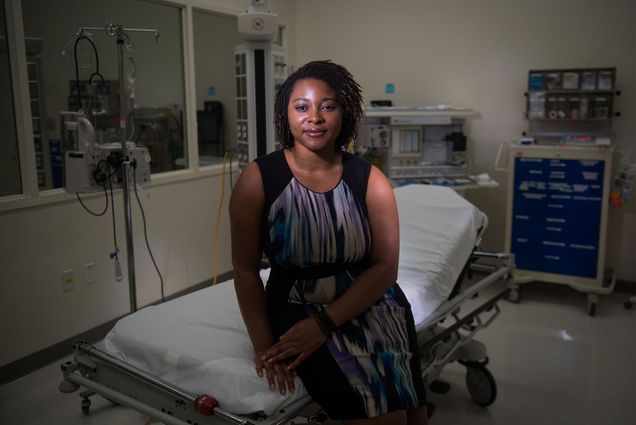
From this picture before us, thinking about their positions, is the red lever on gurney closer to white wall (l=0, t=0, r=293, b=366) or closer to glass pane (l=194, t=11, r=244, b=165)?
white wall (l=0, t=0, r=293, b=366)

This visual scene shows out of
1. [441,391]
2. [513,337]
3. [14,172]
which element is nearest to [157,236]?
[14,172]

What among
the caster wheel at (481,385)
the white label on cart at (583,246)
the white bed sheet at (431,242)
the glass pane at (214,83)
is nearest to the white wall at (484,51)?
the white label on cart at (583,246)

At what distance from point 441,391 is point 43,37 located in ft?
9.13

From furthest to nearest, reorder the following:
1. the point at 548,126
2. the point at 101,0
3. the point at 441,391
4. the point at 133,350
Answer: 1. the point at 548,126
2. the point at 101,0
3. the point at 441,391
4. the point at 133,350

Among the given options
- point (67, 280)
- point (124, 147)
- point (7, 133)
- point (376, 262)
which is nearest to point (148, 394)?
point (376, 262)

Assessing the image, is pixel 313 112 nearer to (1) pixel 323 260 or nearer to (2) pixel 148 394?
(1) pixel 323 260

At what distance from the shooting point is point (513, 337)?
3.48 metres

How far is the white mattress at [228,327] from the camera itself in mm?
1467

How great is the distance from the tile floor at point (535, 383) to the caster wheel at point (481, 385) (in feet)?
0.15

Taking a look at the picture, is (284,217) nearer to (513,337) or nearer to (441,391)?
(441,391)

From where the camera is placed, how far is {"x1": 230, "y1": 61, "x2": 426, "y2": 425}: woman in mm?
1487

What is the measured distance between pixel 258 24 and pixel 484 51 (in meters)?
2.13

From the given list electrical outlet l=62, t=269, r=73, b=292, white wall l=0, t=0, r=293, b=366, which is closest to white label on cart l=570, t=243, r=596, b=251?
white wall l=0, t=0, r=293, b=366

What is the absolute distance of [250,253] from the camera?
5.17 feet
